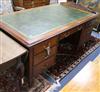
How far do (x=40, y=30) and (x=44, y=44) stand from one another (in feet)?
0.55

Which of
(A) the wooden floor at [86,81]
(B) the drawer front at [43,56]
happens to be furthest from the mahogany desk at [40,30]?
(A) the wooden floor at [86,81]

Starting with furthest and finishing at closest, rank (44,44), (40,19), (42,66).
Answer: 1. (40,19)
2. (42,66)
3. (44,44)

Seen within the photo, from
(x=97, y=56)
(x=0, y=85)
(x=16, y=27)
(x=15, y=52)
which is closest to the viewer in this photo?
(x=15, y=52)

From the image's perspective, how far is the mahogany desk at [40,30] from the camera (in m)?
1.31

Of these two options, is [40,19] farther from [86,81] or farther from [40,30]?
[86,81]

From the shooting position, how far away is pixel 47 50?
1.44 metres

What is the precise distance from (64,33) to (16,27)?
A: 54 centimetres

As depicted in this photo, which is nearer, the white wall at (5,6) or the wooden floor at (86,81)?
the wooden floor at (86,81)

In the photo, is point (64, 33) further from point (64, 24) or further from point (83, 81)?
point (83, 81)

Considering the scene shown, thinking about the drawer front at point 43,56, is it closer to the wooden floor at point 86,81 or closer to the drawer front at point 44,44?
the drawer front at point 44,44

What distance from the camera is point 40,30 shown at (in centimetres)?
144

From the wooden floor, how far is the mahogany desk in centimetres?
36

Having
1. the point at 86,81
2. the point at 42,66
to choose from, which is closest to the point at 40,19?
the point at 42,66

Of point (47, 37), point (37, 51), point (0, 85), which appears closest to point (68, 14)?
point (47, 37)
